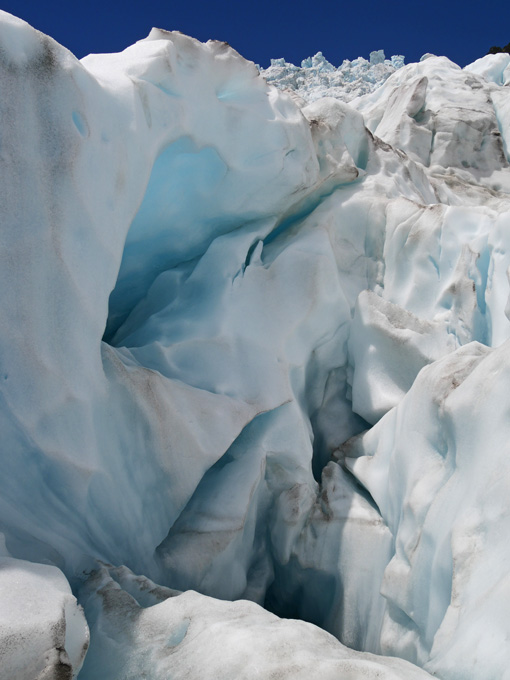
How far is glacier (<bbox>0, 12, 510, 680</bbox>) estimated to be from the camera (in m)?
1.61

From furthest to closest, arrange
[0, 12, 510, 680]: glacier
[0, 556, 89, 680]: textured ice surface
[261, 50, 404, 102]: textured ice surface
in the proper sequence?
[261, 50, 404, 102]: textured ice surface → [0, 12, 510, 680]: glacier → [0, 556, 89, 680]: textured ice surface

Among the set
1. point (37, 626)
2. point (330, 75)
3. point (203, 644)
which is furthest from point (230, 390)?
point (330, 75)

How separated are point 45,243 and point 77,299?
205mm

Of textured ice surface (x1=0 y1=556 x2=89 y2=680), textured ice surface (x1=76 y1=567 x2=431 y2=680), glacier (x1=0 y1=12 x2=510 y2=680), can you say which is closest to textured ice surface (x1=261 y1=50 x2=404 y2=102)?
glacier (x1=0 y1=12 x2=510 y2=680)

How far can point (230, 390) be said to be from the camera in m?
2.63

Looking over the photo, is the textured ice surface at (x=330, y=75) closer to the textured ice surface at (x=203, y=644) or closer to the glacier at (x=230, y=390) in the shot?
the glacier at (x=230, y=390)

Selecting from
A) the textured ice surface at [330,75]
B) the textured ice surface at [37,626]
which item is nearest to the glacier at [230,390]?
the textured ice surface at [37,626]

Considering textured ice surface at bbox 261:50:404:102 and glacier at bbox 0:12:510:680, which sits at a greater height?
textured ice surface at bbox 261:50:404:102

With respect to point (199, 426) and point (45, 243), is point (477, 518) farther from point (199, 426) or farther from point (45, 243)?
point (45, 243)

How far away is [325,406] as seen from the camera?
10.7 feet

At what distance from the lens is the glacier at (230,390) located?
1607mm

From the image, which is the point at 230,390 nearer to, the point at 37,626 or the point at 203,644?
the point at 203,644

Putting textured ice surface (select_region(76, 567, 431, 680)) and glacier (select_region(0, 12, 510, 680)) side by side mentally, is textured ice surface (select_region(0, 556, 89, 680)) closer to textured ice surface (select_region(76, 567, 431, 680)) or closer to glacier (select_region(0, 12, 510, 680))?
glacier (select_region(0, 12, 510, 680))

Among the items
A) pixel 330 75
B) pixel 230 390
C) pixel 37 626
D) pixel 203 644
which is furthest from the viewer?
pixel 330 75
